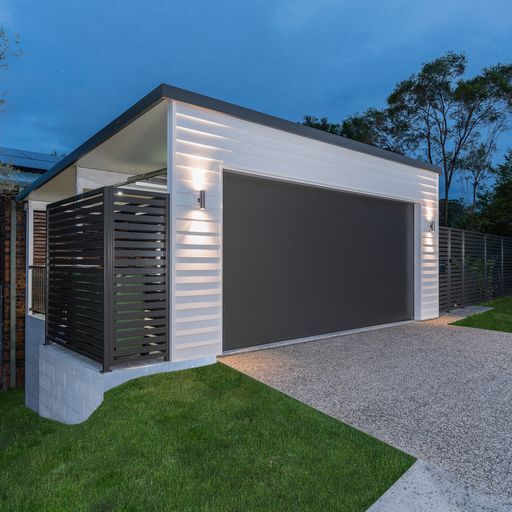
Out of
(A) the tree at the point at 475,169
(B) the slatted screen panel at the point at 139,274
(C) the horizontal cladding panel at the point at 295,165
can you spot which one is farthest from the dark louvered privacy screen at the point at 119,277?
(A) the tree at the point at 475,169

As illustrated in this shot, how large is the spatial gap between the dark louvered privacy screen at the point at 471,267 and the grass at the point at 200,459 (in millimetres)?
7274

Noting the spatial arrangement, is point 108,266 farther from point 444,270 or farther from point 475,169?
point 475,169

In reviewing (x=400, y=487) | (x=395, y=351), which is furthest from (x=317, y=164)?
(x=400, y=487)

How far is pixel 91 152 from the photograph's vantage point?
6.73 metres

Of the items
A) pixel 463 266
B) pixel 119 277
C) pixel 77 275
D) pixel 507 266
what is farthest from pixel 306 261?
pixel 507 266

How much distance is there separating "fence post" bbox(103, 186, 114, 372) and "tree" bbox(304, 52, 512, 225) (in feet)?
62.5

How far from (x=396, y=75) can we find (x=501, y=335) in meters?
77.3

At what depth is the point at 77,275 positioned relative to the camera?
16.2 feet

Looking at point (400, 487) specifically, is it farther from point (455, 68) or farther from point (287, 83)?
point (287, 83)

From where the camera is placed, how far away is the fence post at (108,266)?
427 cm

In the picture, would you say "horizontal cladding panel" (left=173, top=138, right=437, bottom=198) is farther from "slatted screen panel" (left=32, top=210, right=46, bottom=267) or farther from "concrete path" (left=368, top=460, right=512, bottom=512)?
"slatted screen panel" (left=32, top=210, right=46, bottom=267)

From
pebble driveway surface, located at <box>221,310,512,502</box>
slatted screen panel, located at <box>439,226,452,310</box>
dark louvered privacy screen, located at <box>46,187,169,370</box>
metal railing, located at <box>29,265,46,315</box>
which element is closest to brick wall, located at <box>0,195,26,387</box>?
metal railing, located at <box>29,265,46,315</box>

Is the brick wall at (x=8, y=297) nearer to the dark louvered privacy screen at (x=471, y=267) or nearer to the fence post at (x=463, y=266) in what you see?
the dark louvered privacy screen at (x=471, y=267)

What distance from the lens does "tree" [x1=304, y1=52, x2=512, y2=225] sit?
63.8ft
